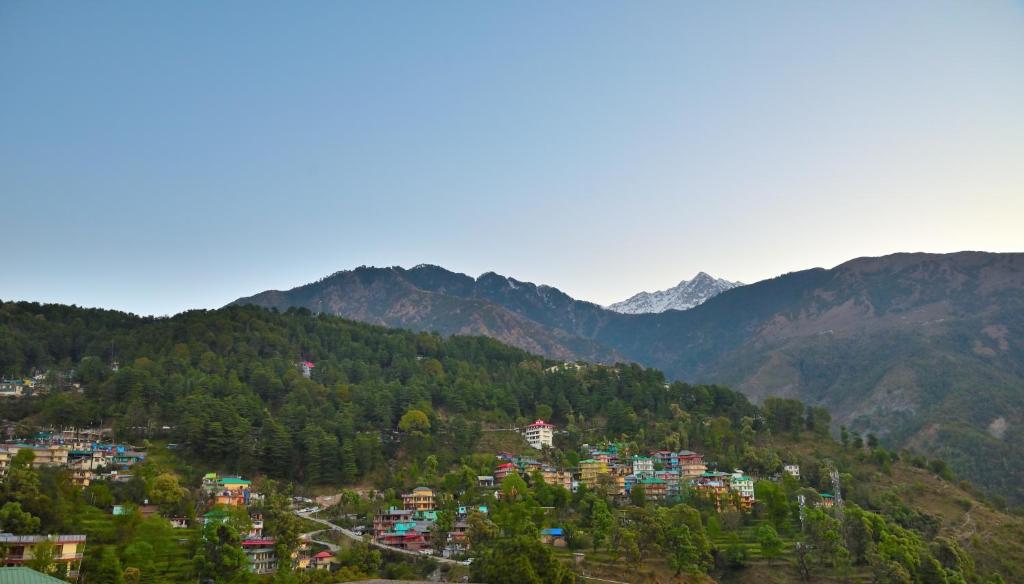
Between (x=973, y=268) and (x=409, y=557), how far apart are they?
17417 cm

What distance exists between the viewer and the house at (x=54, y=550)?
32.5 metres

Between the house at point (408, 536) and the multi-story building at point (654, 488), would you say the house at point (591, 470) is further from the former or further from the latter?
the house at point (408, 536)

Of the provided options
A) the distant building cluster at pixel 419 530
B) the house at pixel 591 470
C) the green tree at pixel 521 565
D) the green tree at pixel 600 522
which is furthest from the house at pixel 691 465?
the green tree at pixel 521 565

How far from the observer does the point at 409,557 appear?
41906mm

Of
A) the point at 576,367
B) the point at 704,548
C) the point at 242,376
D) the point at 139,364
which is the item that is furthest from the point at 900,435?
the point at 139,364

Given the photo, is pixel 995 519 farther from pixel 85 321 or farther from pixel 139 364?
pixel 85 321

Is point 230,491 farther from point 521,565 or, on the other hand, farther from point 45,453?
point 521,565

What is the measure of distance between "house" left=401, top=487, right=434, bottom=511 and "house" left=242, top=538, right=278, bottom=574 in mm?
10578

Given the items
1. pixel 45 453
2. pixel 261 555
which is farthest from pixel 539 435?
pixel 45 453

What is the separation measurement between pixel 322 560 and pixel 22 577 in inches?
645

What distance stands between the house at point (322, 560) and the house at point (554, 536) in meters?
11.0

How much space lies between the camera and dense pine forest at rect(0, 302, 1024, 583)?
129 ft

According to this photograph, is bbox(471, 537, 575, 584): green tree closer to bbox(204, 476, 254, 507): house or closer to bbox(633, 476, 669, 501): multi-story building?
bbox(204, 476, 254, 507): house

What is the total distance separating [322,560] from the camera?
40031 mm
